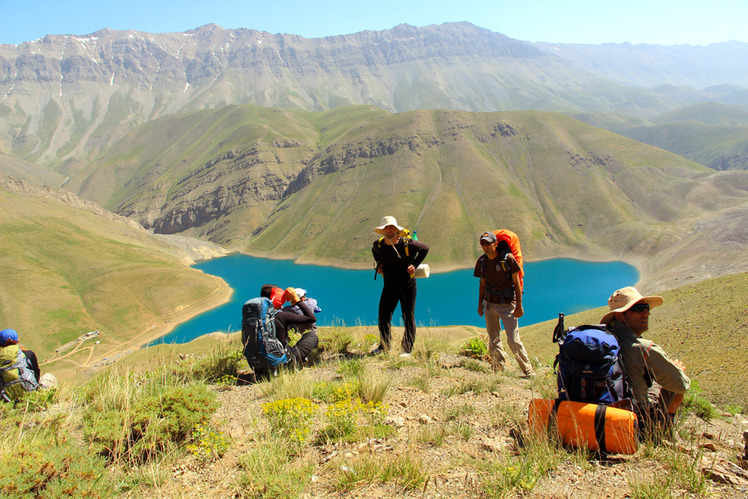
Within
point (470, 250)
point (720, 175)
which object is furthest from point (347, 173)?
point (720, 175)

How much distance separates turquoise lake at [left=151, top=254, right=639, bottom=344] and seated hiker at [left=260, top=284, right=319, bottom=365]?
34.5 meters

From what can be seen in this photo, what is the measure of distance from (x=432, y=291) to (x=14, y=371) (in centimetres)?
6113

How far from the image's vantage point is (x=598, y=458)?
11.0 ft

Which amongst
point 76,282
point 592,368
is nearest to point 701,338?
point 592,368

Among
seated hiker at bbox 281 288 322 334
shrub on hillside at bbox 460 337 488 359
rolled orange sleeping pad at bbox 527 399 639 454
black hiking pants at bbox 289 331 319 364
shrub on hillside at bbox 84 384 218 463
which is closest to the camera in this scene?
rolled orange sleeping pad at bbox 527 399 639 454

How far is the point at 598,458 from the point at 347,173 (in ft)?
386

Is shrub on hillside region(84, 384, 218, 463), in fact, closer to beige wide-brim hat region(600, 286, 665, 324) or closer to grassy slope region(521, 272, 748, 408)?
beige wide-brim hat region(600, 286, 665, 324)

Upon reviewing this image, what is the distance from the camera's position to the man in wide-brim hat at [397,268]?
254 inches

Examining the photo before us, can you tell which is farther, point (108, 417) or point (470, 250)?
point (470, 250)

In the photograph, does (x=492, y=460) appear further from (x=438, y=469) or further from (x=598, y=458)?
(x=598, y=458)

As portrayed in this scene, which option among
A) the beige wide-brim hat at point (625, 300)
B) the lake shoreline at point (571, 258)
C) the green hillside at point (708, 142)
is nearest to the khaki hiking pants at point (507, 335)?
the beige wide-brim hat at point (625, 300)

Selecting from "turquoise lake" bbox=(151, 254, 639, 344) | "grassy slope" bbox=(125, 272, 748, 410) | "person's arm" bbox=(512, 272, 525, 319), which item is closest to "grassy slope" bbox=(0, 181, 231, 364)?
"turquoise lake" bbox=(151, 254, 639, 344)

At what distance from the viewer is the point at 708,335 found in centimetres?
1469

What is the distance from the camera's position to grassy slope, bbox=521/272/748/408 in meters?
8.93
